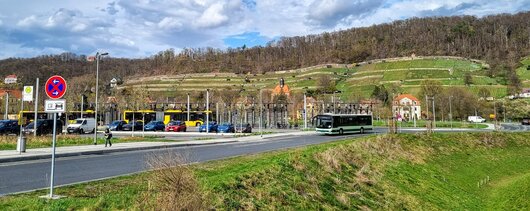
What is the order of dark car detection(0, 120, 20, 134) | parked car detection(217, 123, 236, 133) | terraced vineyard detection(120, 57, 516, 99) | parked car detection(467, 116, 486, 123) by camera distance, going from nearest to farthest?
dark car detection(0, 120, 20, 134) → parked car detection(217, 123, 236, 133) → parked car detection(467, 116, 486, 123) → terraced vineyard detection(120, 57, 516, 99)

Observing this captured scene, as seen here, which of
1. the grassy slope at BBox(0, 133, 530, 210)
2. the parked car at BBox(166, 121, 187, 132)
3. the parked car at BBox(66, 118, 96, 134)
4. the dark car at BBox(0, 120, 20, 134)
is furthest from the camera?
the parked car at BBox(166, 121, 187, 132)

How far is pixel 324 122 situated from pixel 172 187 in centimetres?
4327

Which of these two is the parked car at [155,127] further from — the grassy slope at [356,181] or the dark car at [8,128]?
the grassy slope at [356,181]

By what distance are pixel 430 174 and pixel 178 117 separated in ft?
183

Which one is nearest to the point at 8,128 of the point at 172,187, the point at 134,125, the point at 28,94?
the point at 28,94

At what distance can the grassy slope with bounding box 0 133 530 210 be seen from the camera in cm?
994

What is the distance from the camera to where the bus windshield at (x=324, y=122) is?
5031 cm

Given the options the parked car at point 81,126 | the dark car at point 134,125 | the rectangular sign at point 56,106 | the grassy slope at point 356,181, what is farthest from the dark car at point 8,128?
the rectangular sign at point 56,106

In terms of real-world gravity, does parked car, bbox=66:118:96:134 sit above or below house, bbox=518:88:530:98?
below

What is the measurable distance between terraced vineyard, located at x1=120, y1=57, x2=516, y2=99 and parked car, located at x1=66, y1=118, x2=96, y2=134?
3574 inches

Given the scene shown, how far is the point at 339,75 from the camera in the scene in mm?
173375

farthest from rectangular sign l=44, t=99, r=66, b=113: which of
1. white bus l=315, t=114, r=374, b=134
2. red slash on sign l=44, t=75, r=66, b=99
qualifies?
white bus l=315, t=114, r=374, b=134

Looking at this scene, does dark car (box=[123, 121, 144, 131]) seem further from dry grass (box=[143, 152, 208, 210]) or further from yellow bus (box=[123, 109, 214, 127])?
dry grass (box=[143, 152, 208, 210])

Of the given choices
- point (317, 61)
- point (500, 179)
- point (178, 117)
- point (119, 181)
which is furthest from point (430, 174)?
point (317, 61)
